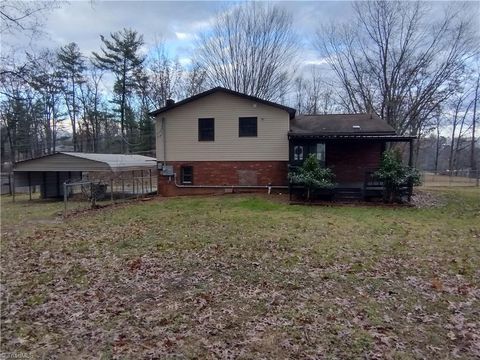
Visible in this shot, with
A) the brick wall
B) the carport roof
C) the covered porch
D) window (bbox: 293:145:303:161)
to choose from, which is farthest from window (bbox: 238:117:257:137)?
the carport roof

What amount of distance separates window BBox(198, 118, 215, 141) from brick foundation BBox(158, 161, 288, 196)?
1309 mm

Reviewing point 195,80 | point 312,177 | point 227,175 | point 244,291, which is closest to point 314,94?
point 195,80

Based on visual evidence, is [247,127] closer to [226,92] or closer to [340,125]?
[226,92]

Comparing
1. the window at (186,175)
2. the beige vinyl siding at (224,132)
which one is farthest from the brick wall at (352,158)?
the window at (186,175)

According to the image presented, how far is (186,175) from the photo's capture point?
19.4 meters

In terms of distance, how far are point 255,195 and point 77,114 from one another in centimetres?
2931

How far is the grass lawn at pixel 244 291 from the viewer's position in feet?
12.9

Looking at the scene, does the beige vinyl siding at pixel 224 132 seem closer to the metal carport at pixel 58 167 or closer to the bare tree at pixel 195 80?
the metal carport at pixel 58 167

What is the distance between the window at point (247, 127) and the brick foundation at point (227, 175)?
1.44 m

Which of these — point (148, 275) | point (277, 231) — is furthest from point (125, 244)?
point (277, 231)

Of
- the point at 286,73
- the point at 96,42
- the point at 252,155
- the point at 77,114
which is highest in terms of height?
the point at 96,42

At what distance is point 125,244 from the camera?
8.43 meters

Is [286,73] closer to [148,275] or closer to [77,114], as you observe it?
[77,114]

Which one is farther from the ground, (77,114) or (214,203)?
(77,114)
